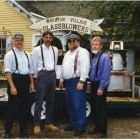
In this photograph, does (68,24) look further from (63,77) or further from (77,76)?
(77,76)

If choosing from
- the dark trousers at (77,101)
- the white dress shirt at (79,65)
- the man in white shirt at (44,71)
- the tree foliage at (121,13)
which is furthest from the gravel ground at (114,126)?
the tree foliage at (121,13)

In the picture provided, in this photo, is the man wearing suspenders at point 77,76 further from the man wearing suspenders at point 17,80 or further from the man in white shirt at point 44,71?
the man wearing suspenders at point 17,80

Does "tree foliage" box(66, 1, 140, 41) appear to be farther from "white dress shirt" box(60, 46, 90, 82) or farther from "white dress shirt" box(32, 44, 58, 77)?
"white dress shirt" box(32, 44, 58, 77)

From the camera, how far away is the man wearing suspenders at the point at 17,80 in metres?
4.40

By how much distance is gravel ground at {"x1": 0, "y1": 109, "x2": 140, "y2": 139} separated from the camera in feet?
15.5

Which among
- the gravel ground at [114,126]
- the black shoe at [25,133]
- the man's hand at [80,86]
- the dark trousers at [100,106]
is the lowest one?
the gravel ground at [114,126]

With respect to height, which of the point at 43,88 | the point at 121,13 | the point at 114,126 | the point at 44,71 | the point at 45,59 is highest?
the point at 121,13

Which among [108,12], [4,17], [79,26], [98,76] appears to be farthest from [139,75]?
[98,76]

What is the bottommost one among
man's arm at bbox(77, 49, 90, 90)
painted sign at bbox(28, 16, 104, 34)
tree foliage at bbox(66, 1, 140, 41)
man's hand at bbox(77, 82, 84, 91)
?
man's hand at bbox(77, 82, 84, 91)

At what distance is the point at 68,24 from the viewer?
19.6ft

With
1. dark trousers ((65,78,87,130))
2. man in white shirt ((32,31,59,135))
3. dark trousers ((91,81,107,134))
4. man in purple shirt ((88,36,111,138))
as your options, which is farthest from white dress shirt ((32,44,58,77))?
dark trousers ((91,81,107,134))

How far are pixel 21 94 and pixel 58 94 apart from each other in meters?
1.16

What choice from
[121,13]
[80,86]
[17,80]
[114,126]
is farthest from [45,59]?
[121,13]

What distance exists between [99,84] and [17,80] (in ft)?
5.06
